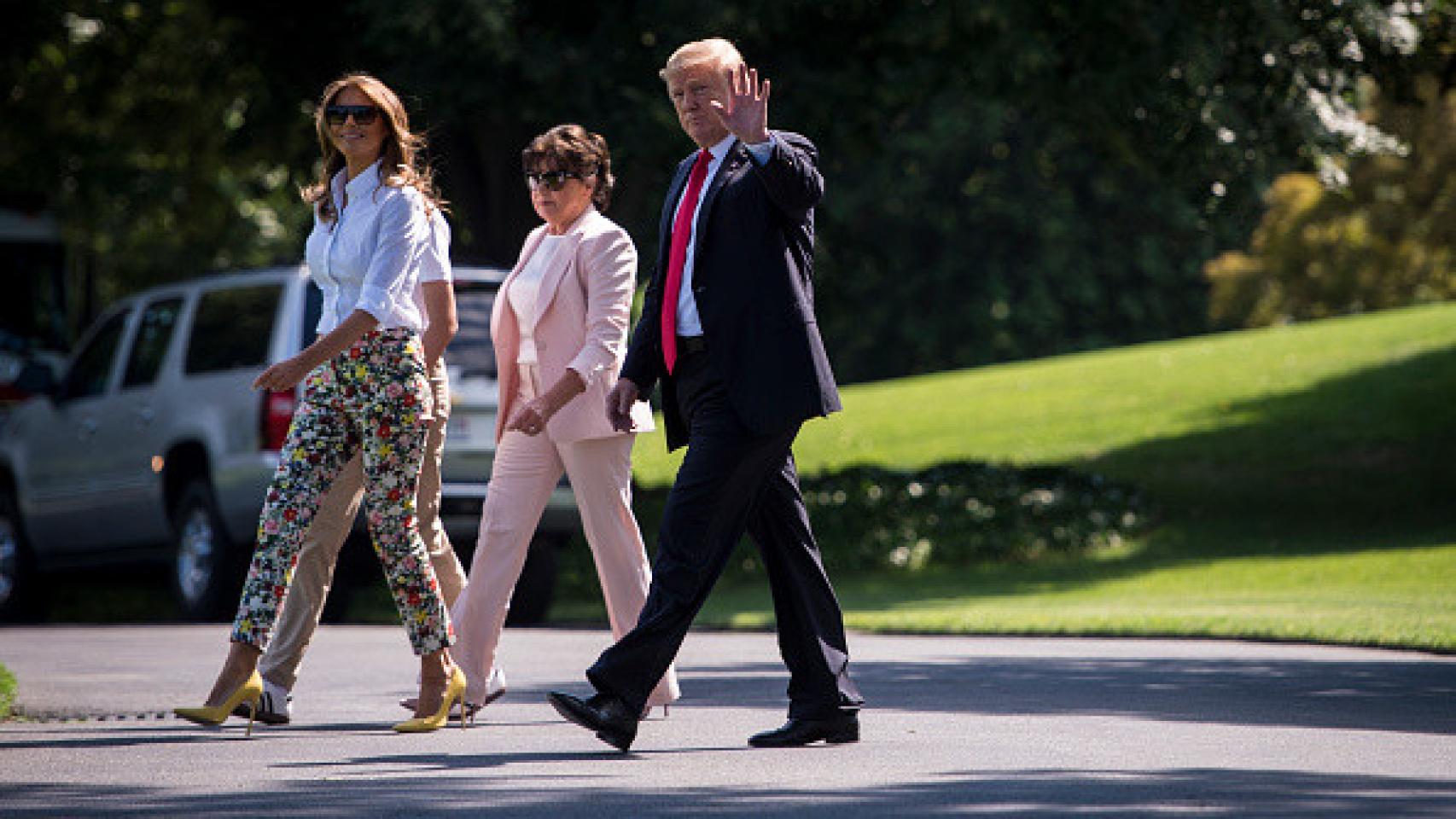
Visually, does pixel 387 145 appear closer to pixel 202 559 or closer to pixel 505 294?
pixel 505 294

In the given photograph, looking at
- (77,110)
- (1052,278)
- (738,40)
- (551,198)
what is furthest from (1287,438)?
(1052,278)

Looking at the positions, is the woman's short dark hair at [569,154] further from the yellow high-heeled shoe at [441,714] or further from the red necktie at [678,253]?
the yellow high-heeled shoe at [441,714]

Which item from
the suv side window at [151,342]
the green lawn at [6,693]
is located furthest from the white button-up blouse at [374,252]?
the suv side window at [151,342]

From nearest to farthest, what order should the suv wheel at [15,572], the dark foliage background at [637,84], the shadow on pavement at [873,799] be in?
the shadow on pavement at [873,799], the suv wheel at [15,572], the dark foliage background at [637,84]

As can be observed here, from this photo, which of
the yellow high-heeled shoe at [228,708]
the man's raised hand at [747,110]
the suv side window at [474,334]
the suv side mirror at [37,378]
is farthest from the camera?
the suv side mirror at [37,378]

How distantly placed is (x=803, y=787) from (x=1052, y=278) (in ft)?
150

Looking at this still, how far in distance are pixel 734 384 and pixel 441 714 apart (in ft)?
5.50

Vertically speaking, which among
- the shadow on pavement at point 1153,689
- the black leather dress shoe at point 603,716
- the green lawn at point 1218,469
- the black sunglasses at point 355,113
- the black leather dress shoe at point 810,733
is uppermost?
the black sunglasses at point 355,113

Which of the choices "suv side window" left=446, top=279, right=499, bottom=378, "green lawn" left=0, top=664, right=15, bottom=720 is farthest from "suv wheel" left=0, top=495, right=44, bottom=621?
"green lawn" left=0, top=664, right=15, bottom=720

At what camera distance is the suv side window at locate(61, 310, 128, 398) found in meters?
15.5

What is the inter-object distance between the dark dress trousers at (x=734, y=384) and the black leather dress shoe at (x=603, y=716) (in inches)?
1.5

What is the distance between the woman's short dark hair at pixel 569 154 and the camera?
8469 millimetres

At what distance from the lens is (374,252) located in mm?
8055

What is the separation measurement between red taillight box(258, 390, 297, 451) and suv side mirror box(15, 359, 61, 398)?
6.18 ft
